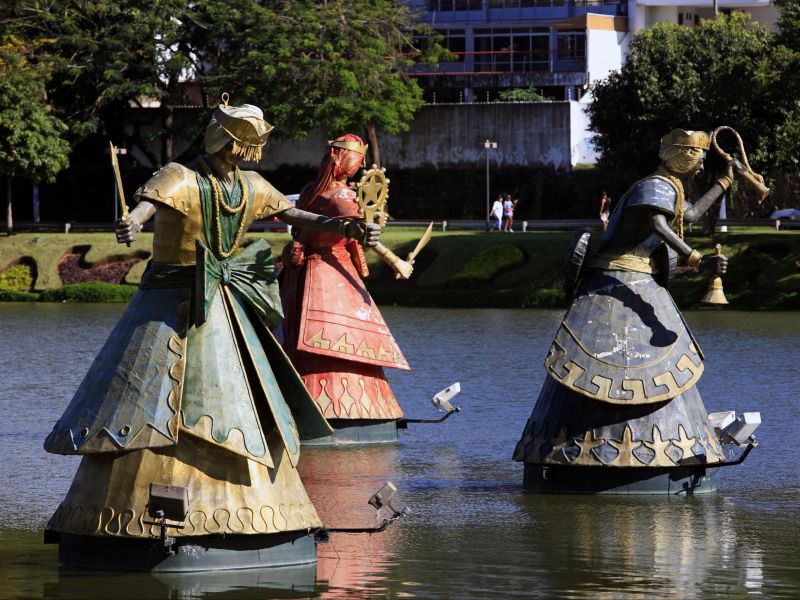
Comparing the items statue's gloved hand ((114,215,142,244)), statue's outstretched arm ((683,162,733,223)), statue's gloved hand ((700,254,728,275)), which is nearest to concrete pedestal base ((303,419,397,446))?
statue's outstretched arm ((683,162,733,223))

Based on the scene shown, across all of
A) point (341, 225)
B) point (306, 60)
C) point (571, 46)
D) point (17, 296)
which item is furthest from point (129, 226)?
point (571, 46)

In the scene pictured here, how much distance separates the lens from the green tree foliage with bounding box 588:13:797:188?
143 ft

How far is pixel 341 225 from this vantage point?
9.17 metres

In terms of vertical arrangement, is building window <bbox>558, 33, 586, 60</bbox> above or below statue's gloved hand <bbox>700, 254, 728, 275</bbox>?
above

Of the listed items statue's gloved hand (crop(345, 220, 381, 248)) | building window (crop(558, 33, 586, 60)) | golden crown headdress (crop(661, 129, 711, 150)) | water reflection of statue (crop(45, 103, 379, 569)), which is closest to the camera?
water reflection of statue (crop(45, 103, 379, 569))

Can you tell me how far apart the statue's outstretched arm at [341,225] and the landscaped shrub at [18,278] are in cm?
3418

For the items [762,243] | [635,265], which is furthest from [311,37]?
[635,265]

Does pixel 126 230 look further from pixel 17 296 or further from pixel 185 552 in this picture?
pixel 17 296

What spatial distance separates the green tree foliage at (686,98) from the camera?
143 ft

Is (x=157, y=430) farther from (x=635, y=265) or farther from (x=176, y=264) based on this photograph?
(x=635, y=265)

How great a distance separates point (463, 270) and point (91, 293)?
877 centimetres

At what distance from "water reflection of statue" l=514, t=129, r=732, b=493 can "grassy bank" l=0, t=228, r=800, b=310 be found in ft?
79.6

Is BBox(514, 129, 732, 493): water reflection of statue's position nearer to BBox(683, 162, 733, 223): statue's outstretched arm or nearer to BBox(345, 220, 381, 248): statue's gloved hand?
BBox(683, 162, 733, 223): statue's outstretched arm

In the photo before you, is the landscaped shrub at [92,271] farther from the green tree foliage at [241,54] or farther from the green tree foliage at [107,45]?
the green tree foliage at [107,45]
